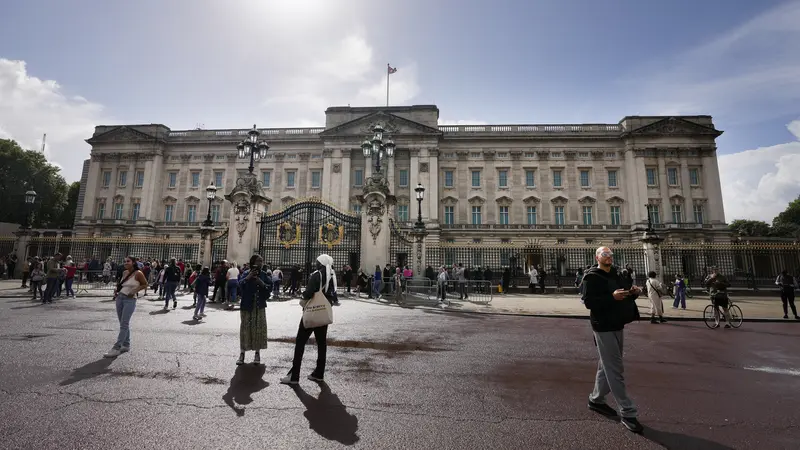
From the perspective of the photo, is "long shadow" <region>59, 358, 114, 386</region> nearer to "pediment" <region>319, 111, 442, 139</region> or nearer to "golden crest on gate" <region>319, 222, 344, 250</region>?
"golden crest on gate" <region>319, 222, 344, 250</region>

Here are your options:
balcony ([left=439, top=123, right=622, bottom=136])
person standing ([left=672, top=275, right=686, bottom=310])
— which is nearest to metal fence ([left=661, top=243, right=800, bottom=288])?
person standing ([left=672, top=275, right=686, bottom=310])

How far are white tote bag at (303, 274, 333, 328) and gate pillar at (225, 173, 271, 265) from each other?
14.0 m

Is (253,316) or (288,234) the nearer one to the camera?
(253,316)

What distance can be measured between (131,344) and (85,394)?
10.1 ft

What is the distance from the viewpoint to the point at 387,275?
57.3ft

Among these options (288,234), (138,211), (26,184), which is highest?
(26,184)

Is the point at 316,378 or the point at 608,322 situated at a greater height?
the point at 608,322

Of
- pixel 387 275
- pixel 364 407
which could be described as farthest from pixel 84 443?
pixel 387 275

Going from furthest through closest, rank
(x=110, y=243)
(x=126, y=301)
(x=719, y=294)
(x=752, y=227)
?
1. (x=752, y=227)
2. (x=110, y=243)
3. (x=719, y=294)
4. (x=126, y=301)

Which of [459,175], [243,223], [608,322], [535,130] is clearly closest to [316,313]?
[608,322]

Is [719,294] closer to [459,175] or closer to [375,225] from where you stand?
[375,225]

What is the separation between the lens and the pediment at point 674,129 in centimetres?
4109

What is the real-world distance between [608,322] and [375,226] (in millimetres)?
14514

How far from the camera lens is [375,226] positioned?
1805cm
